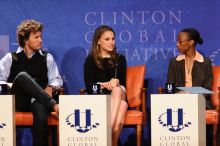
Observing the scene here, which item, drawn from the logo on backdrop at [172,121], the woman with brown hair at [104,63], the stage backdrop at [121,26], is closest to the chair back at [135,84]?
the woman with brown hair at [104,63]

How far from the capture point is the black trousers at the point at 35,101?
5.03 meters

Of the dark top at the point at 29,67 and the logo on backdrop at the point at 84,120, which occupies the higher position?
the dark top at the point at 29,67

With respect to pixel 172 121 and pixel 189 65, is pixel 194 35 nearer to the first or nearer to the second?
pixel 189 65

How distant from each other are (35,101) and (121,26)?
1616 millimetres

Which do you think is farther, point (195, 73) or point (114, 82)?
point (195, 73)

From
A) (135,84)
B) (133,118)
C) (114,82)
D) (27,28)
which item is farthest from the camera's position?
(135,84)

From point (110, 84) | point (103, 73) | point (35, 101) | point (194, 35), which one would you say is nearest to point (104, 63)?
point (103, 73)

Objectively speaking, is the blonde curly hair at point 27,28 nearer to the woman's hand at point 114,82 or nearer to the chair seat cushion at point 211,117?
the woman's hand at point 114,82

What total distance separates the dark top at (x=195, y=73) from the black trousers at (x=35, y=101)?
1.39 m

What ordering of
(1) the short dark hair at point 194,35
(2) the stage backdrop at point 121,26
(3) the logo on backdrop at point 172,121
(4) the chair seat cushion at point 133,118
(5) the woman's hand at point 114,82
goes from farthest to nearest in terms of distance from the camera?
(2) the stage backdrop at point 121,26
(1) the short dark hair at point 194,35
(5) the woman's hand at point 114,82
(4) the chair seat cushion at point 133,118
(3) the logo on backdrop at point 172,121

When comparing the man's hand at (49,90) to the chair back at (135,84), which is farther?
the chair back at (135,84)

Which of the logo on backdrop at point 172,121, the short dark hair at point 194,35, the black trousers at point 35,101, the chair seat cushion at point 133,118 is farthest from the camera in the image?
the short dark hair at point 194,35

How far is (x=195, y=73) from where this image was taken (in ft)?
18.8

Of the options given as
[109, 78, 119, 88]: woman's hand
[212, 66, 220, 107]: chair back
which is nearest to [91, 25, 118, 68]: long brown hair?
[109, 78, 119, 88]: woman's hand
